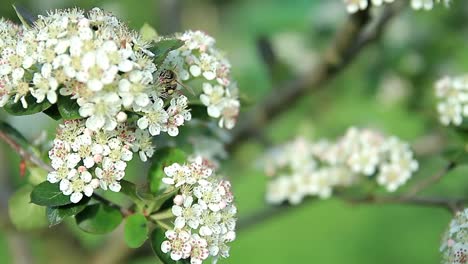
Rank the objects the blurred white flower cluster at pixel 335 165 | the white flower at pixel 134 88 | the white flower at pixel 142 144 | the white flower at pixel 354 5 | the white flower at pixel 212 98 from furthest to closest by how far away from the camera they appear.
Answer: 1. the blurred white flower cluster at pixel 335 165
2. the white flower at pixel 354 5
3. the white flower at pixel 212 98
4. the white flower at pixel 142 144
5. the white flower at pixel 134 88

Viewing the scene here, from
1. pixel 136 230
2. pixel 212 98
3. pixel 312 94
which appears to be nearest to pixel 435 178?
pixel 212 98

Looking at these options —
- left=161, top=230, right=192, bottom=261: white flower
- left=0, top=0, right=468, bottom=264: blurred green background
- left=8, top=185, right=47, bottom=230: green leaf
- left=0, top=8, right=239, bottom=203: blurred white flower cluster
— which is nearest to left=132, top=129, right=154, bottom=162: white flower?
left=0, top=8, right=239, bottom=203: blurred white flower cluster

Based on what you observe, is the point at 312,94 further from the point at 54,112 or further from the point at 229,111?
the point at 54,112

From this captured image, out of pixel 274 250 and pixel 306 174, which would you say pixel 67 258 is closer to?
pixel 306 174

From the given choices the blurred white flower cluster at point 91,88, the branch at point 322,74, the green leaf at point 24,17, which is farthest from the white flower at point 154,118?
the branch at point 322,74

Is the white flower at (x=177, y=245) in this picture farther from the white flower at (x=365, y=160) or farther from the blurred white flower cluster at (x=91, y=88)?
the white flower at (x=365, y=160)

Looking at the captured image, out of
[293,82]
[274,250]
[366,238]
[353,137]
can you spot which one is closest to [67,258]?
[293,82]
